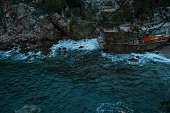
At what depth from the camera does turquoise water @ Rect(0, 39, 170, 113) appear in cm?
946

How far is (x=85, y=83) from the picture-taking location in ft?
41.3

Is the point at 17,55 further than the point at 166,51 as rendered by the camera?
Yes

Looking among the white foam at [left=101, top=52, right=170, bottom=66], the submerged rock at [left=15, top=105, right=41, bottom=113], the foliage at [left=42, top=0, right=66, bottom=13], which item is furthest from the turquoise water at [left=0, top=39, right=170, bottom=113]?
the foliage at [left=42, top=0, right=66, bottom=13]

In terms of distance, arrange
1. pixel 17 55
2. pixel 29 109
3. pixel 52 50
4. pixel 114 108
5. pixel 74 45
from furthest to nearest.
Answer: pixel 74 45 → pixel 52 50 → pixel 17 55 → pixel 29 109 → pixel 114 108

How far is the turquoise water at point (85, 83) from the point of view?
946cm

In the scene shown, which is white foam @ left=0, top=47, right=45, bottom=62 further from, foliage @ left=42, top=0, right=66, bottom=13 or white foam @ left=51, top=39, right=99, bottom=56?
foliage @ left=42, top=0, right=66, bottom=13

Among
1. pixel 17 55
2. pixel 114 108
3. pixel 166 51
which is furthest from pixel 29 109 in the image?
pixel 166 51

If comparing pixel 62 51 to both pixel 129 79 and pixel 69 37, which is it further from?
pixel 129 79

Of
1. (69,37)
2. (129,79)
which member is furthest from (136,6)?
(69,37)

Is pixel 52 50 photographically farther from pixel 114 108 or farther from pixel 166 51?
pixel 166 51

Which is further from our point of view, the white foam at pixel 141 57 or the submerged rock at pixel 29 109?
the white foam at pixel 141 57

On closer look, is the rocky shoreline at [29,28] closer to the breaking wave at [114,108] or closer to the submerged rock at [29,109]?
the submerged rock at [29,109]

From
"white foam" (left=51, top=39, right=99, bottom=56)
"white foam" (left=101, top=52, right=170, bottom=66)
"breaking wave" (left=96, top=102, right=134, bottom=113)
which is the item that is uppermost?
"white foam" (left=51, top=39, right=99, bottom=56)

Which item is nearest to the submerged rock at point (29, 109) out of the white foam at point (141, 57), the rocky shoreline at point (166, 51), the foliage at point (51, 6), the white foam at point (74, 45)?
the white foam at point (141, 57)
